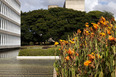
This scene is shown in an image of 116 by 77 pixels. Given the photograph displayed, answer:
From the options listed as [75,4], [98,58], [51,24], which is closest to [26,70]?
[98,58]

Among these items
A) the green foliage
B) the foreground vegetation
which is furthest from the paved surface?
the green foliage

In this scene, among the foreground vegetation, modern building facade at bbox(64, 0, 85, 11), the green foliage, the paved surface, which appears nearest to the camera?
the foreground vegetation

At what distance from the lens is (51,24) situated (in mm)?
61344

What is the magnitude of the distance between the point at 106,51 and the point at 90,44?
0.74m

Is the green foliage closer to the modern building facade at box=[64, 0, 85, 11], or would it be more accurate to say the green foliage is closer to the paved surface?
the modern building facade at box=[64, 0, 85, 11]

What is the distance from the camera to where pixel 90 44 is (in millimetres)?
5309

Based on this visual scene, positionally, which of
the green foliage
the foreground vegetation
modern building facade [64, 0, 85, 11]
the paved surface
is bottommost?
the paved surface

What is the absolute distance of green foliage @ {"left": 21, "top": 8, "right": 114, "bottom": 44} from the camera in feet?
198

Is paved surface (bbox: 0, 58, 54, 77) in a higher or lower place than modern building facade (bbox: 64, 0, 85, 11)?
lower

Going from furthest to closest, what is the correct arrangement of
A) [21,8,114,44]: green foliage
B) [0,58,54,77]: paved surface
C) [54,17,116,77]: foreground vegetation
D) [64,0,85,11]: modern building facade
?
[64,0,85,11]: modern building facade < [21,8,114,44]: green foliage < [0,58,54,77]: paved surface < [54,17,116,77]: foreground vegetation

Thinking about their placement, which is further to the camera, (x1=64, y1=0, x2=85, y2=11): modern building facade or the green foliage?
(x1=64, y1=0, x2=85, y2=11): modern building facade

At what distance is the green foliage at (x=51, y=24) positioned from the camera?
60.2 meters

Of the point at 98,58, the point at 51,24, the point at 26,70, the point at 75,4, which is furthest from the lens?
the point at 75,4

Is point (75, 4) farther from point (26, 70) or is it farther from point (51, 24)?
point (26, 70)
